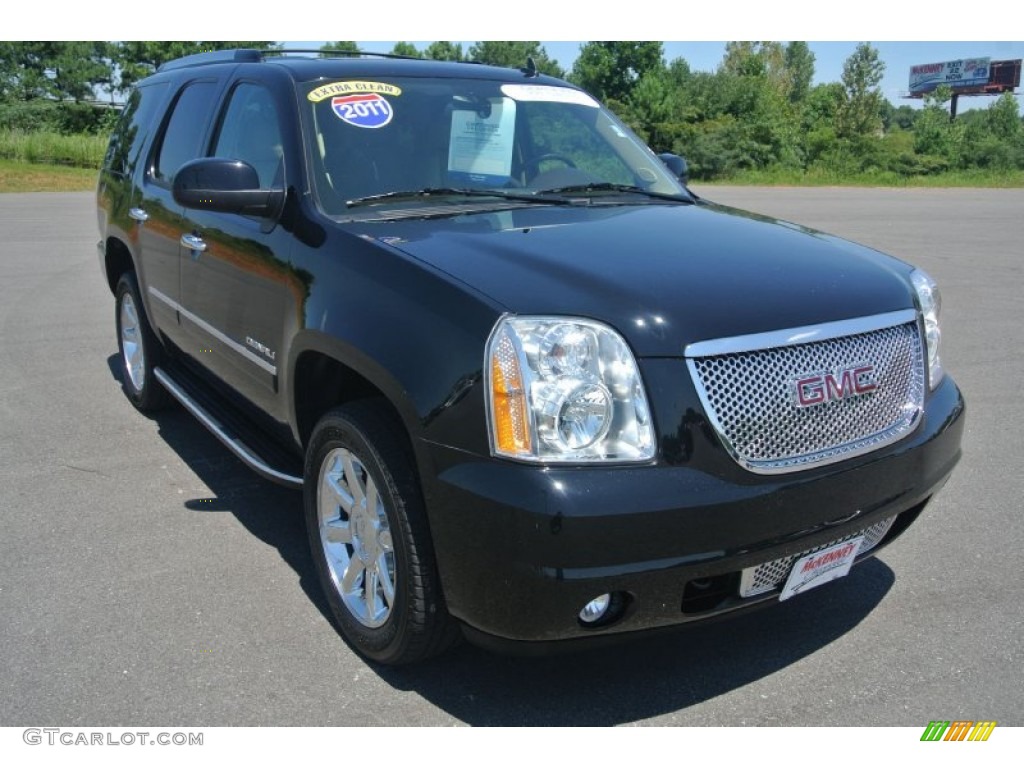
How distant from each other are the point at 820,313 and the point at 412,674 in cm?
172

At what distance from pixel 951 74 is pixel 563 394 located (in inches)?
4397

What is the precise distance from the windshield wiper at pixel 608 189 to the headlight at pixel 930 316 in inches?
48.5

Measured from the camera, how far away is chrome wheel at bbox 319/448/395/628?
121 inches

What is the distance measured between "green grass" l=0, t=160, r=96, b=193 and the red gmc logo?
2606 cm

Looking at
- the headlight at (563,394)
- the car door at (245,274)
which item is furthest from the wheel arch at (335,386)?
the headlight at (563,394)

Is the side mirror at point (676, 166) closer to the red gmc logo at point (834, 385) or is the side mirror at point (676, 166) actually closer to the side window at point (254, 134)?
the side window at point (254, 134)

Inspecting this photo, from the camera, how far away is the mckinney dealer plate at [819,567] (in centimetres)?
284

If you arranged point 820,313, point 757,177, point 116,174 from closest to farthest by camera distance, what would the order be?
1. point 820,313
2. point 116,174
3. point 757,177

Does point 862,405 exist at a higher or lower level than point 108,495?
higher

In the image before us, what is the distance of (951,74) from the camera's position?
9950 centimetres

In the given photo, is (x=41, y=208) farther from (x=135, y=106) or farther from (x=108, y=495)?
(x=108, y=495)

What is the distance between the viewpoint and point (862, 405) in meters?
2.89
